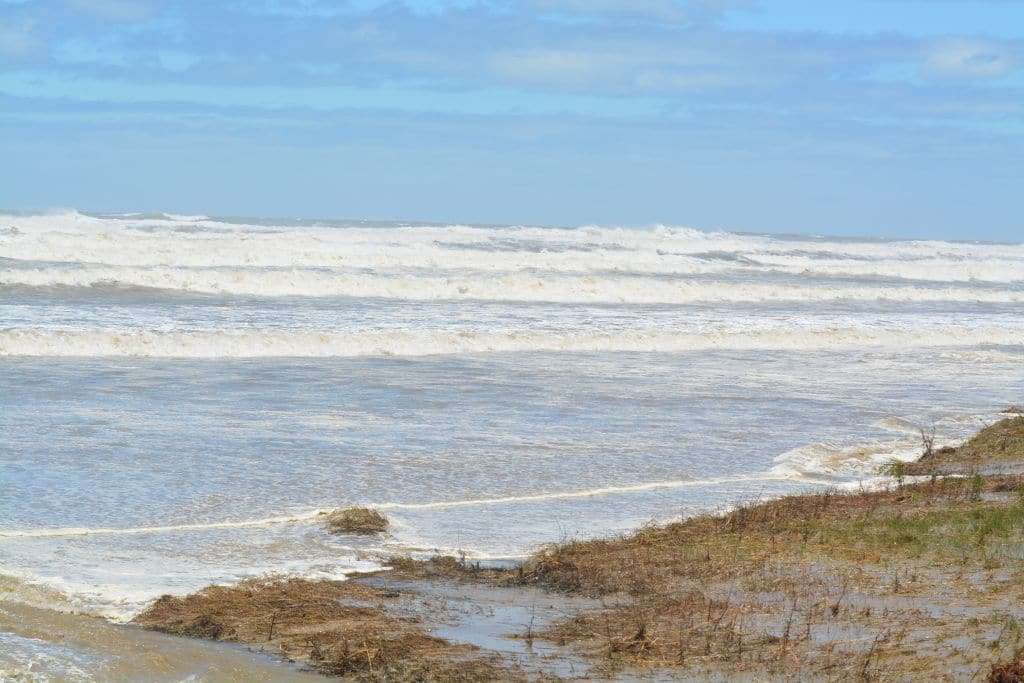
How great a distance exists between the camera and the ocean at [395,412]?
372 inches

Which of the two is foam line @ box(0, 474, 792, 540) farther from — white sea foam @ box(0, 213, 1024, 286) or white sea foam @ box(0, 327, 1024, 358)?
white sea foam @ box(0, 213, 1024, 286)

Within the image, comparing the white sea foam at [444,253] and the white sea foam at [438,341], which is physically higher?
the white sea foam at [444,253]

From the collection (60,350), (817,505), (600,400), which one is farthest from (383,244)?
(817,505)

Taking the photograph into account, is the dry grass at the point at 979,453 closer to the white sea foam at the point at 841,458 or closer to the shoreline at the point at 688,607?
the white sea foam at the point at 841,458

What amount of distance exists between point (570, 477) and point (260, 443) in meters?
3.45

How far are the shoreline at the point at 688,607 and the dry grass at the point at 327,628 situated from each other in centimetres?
1

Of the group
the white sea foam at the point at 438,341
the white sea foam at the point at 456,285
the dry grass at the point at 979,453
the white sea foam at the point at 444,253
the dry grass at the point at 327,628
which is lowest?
the dry grass at the point at 327,628

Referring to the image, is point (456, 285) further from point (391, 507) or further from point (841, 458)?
point (391, 507)

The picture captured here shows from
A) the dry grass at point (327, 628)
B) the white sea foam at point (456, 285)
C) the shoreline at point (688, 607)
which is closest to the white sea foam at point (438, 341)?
the white sea foam at point (456, 285)

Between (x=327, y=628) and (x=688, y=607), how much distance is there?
2086 millimetres

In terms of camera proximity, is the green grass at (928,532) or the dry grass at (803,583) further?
the green grass at (928,532)

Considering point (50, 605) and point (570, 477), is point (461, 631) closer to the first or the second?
point (50, 605)

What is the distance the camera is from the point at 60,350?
2175 cm

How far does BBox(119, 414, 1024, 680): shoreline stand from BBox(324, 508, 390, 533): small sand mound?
910 millimetres
